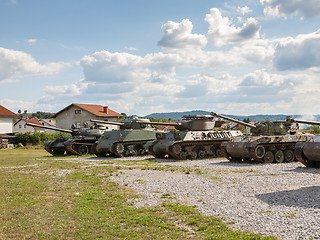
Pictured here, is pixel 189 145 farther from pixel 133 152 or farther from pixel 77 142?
pixel 77 142

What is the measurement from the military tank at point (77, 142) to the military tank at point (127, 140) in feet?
7.55

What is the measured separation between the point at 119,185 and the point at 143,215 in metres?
4.63

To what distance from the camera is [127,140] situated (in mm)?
26453

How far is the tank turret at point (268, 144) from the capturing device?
19.5m

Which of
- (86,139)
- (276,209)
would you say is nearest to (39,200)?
(276,209)

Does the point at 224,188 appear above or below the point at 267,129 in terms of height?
below

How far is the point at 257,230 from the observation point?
271 inches

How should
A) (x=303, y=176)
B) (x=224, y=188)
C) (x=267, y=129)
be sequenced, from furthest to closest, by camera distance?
(x=267, y=129)
(x=303, y=176)
(x=224, y=188)

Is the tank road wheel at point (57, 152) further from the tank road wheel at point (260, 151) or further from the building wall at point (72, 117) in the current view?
the building wall at point (72, 117)

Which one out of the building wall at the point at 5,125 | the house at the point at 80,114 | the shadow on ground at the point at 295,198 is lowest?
the shadow on ground at the point at 295,198

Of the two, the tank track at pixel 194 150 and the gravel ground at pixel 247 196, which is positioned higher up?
the tank track at pixel 194 150

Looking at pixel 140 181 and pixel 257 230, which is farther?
pixel 140 181

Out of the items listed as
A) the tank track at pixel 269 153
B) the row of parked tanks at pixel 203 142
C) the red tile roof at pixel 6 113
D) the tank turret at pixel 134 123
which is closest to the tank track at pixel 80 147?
the row of parked tanks at pixel 203 142

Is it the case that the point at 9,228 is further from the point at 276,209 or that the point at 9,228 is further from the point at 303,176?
the point at 303,176
